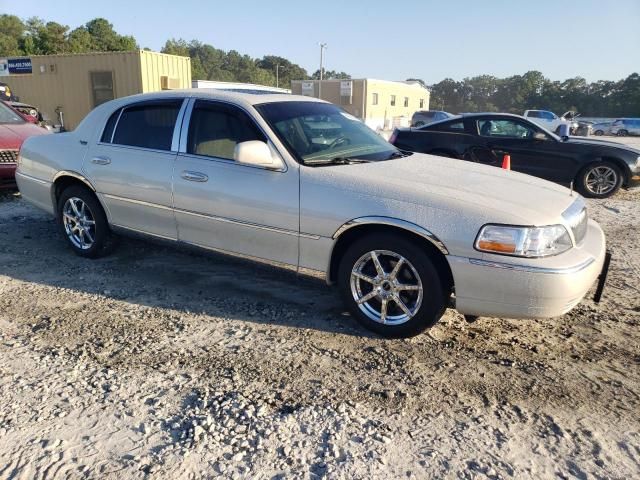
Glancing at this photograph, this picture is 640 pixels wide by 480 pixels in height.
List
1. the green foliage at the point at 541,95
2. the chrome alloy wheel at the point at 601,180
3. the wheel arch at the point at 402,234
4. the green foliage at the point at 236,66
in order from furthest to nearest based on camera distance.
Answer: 1. the green foliage at the point at 236,66
2. the green foliage at the point at 541,95
3. the chrome alloy wheel at the point at 601,180
4. the wheel arch at the point at 402,234

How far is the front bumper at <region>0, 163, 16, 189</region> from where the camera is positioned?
284 inches

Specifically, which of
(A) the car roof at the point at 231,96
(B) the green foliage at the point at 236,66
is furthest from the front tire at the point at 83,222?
(B) the green foliage at the point at 236,66

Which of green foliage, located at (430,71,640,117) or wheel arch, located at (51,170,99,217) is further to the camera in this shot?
green foliage, located at (430,71,640,117)

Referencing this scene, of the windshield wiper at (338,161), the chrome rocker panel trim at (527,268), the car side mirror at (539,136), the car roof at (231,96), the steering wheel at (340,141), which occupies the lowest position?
the chrome rocker panel trim at (527,268)

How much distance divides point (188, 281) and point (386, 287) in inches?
77.5

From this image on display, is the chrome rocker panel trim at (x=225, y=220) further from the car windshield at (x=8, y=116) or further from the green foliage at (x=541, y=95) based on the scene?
the green foliage at (x=541, y=95)

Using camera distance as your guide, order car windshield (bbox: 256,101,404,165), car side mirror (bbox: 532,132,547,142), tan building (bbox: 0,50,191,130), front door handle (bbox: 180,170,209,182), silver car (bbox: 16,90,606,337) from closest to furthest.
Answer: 1. silver car (bbox: 16,90,606,337)
2. car windshield (bbox: 256,101,404,165)
3. front door handle (bbox: 180,170,209,182)
4. car side mirror (bbox: 532,132,547,142)
5. tan building (bbox: 0,50,191,130)

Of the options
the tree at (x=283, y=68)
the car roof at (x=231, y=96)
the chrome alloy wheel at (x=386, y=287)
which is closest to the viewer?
the chrome alloy wheel at (x=386, y=287)

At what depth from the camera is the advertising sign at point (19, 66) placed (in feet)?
76.1

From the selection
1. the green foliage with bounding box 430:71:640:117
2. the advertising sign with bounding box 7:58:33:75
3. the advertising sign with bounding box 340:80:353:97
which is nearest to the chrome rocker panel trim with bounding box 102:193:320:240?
the advertising sign with bounding box 7:58:33:75

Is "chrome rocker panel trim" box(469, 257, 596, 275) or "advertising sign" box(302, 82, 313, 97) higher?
"advertising sign" box(302, 82, 313, 97)

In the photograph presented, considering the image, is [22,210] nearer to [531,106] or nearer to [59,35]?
[59,35]

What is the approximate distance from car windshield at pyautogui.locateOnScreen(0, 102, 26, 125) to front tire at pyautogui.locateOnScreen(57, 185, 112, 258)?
430 centimetres

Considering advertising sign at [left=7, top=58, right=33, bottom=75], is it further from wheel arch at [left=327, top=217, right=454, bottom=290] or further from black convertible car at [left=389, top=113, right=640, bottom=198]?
wheel arch at [left=327, top=217, right=454, bottom=290]
